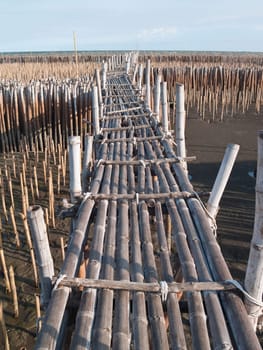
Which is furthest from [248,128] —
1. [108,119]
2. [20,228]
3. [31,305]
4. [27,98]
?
[31,305]

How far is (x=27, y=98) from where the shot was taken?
8.56 m

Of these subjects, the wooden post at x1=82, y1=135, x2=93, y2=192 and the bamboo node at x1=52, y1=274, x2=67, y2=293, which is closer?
the bamboo node at x1=52, y1=274, x2=67, y2=293

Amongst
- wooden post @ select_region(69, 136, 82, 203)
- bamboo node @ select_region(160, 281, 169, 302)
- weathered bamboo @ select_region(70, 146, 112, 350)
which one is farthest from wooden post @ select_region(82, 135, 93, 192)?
bamboo node @ select_region(160, 281, 169, 302)

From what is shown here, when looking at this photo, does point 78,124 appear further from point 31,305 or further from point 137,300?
point 137,300

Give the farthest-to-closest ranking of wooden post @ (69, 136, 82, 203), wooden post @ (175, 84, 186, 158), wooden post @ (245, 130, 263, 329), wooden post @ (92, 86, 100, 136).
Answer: wooden post @ (92, 86, 100, 136) → wooden post @ (175, 84, 186, 158) → wooden post @ (69, 136, 82, 203) → wooden post @ (245, 130, 263, 329)

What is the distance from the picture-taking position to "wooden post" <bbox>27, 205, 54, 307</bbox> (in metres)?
1.96

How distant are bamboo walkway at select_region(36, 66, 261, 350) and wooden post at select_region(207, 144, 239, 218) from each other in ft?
0.66

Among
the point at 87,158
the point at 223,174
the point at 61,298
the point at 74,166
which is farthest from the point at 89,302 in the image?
the point at 87,158

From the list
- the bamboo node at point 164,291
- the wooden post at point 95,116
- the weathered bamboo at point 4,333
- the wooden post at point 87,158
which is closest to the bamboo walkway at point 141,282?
the bamboo node at point 164,291

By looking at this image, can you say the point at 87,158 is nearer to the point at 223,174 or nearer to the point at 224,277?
the point at 223,174

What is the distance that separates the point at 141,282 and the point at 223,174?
52.3 inches

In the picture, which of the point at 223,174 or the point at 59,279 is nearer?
the point at 59,279

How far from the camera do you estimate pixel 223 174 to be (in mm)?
2928

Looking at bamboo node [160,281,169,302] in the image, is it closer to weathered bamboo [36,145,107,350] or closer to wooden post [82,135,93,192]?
weathered bamboo [36,145,107,350]
